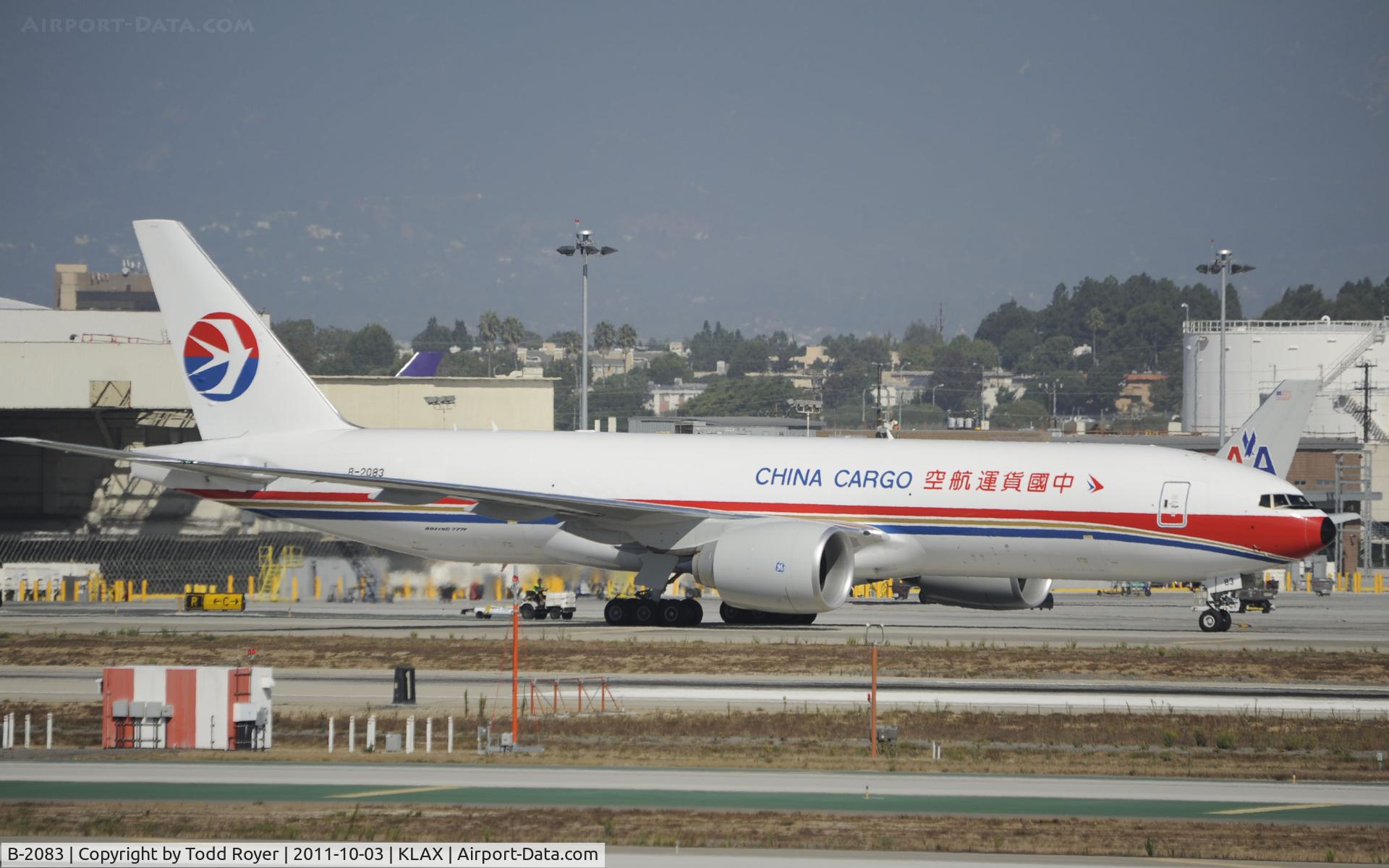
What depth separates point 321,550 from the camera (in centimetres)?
5428

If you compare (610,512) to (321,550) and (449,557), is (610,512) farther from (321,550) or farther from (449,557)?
(321,550)

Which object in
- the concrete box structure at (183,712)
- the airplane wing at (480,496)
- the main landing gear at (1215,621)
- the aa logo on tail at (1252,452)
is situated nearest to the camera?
the concrete box structure at (183,712)

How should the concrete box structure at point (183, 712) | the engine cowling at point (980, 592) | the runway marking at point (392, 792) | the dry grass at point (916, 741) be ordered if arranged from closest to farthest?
the runway marking at point (392, 792), the dry grass at point (916, 741), the concrete box structure at point (183, 712), the engine cowling at point (980, 592)

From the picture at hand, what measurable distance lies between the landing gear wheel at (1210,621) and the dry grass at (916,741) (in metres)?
14.7

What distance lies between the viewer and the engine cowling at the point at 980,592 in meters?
37.9

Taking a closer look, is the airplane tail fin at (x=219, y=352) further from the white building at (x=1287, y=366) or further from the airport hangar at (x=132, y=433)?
the white building at (x=1287, y=366)

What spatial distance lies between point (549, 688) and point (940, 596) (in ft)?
49.5

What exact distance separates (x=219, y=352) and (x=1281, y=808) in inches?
1230

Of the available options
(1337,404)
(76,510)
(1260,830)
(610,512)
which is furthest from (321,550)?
(1337,404)

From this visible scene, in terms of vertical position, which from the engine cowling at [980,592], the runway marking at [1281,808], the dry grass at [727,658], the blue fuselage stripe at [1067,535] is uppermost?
the blue fuselage stripe at [1067,535]

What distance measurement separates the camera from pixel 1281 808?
17.0m

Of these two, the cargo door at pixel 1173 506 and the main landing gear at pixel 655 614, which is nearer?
the cargo door at pixel 1173 506

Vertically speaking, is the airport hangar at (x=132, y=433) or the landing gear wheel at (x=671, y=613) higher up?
the airport hangar at (x=132, y=433)

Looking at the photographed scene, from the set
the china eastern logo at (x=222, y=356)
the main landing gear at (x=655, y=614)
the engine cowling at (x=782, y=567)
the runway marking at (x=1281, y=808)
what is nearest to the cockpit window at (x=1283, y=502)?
the engine cowling at (x=782, y=567)
